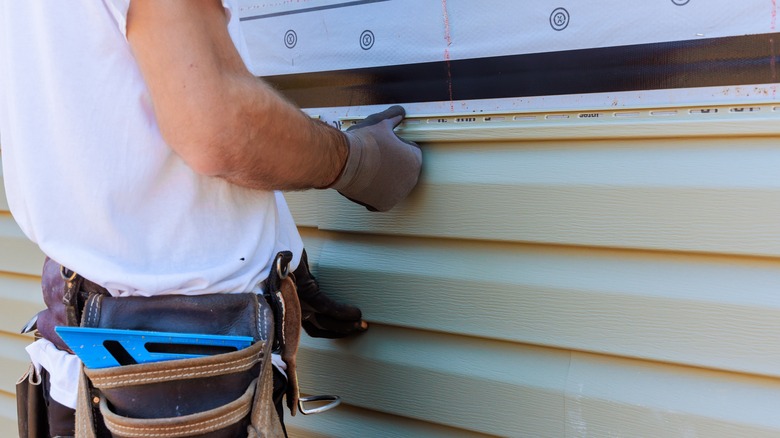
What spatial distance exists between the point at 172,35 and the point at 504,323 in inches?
39.8

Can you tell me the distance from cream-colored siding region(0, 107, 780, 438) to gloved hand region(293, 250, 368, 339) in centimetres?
5

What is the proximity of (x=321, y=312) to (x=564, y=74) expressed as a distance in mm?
848

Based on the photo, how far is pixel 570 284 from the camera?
1648mm

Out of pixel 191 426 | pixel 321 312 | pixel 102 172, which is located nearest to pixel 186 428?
pixel 191 426

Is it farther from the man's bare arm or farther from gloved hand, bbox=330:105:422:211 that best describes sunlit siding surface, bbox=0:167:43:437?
the man's bare arm

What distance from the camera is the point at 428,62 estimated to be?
1.78 m

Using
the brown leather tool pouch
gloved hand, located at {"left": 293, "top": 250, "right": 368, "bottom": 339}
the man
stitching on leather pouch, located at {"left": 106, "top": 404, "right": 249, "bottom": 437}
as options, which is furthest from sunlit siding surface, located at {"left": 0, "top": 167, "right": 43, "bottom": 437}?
stitching on leather pouch, located at {"left": 106, "top": 404, "right": 249, "bottom": 437}

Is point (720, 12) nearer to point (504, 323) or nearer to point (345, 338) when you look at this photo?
point (504, 323)

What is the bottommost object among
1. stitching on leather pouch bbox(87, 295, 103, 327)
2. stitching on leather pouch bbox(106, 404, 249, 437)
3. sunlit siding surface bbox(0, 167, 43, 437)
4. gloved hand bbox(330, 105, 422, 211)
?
sunlit siding surface bbox(0, 167, 43, 437)

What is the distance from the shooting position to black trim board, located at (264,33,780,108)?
4.61ft

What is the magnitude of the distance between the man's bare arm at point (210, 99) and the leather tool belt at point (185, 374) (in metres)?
0.25

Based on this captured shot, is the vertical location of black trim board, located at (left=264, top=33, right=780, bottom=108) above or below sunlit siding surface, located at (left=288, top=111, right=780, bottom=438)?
above

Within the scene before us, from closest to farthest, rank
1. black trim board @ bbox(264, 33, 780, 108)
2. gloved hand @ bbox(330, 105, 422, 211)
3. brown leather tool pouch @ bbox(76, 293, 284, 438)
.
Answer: brown leather tool pouch @ bbox(76, 293, 284, 438) → black trim board @ bbox(264, 33, 780, 108) → gloved hand @ bbox(330, 105, 422, 211)

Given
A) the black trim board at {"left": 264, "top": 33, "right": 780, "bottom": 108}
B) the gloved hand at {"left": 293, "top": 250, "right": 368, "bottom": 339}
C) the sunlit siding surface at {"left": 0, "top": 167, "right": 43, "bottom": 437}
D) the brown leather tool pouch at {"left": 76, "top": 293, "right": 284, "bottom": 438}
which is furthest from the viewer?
the sunlit siding surface at {"left": 0, "top": 167, "right": 43, "bottom": 437}
